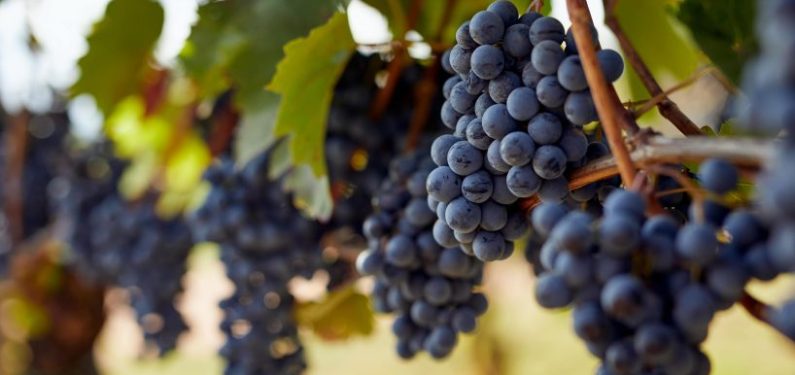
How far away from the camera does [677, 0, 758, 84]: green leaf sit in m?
0.50

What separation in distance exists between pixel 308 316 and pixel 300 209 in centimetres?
15

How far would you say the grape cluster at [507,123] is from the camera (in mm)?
437

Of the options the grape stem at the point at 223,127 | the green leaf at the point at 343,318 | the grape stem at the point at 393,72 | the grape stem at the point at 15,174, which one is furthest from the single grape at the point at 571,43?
the grape stem at the point at 15,174

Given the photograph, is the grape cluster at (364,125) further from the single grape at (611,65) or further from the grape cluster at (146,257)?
the grape cluster at (146,257)

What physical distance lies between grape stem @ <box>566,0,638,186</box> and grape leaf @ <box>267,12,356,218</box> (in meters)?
0.31

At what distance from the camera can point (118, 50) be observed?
1.14 meters

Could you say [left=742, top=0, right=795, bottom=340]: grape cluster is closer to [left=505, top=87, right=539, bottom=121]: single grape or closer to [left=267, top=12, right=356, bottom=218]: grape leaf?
[left=505, top=87, right=539, bottom=121]: single grape

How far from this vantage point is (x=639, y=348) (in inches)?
13.5

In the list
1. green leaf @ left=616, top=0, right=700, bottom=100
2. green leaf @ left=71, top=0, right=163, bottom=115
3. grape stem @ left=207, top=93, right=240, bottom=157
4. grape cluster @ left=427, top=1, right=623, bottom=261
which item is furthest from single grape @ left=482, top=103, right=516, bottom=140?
green leaf @ left=71, top=0, right=163, bottom=115

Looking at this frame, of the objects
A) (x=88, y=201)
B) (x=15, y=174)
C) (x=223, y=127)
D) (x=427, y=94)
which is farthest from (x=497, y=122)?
(x=15, y=174)

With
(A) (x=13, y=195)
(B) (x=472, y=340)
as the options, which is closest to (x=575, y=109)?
(A) (x=13, y=195)

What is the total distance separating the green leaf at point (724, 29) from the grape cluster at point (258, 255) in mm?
520

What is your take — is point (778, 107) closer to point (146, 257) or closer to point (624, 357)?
point (624, 357)

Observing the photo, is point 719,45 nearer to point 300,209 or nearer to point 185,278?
point 300,209
